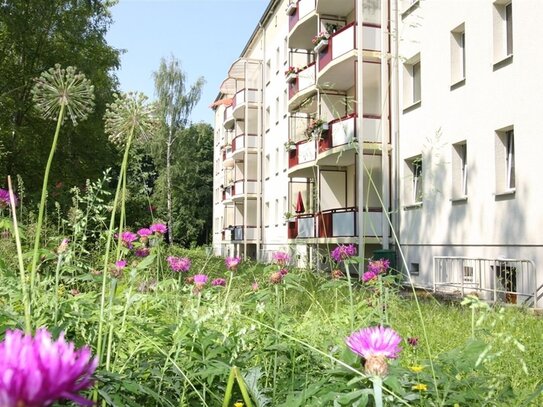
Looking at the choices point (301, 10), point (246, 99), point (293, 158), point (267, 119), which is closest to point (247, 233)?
point (267, 119)

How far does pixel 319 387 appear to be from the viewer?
6.11 ft

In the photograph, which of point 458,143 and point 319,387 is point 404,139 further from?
point 319,387

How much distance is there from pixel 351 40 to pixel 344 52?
471mm

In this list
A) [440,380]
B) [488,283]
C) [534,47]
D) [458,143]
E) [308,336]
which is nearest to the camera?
[440,380]

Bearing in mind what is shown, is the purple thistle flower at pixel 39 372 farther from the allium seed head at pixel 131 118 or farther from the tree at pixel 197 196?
the tree at pixel 197 196

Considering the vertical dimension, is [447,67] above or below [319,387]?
above

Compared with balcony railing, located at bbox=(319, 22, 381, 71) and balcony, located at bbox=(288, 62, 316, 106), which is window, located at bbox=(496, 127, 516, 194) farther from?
balcony, located at bbox=(288, 62, 316, 106)

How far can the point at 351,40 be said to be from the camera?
19.1m

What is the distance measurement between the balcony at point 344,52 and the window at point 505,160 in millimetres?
6855

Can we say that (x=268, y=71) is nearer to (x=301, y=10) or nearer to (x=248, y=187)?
(x=248, y=187)

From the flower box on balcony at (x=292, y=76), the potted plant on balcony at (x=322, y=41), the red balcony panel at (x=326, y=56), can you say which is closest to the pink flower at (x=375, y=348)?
the red balcony panel at (x=326, y=56)

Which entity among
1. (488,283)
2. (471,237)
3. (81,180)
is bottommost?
(488,283)

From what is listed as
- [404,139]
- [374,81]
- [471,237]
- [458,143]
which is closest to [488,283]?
[471,237]

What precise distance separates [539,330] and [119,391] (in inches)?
208
